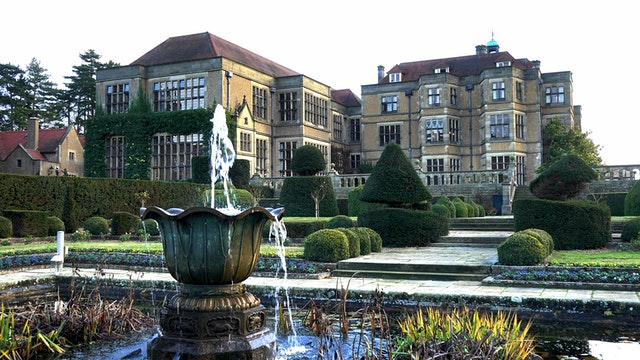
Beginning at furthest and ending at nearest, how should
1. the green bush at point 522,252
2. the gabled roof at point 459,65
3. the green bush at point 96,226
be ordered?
the gabled roof at point 459,65, the green bush at point 96,226, the green bush at point 522,252

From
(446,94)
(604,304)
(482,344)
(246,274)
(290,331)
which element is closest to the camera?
(482,344)

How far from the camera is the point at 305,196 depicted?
2722 centimetres

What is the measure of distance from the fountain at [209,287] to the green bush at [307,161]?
22.4 meters

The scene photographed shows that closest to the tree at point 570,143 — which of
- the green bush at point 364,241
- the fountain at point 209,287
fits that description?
the green bush at point 364,241

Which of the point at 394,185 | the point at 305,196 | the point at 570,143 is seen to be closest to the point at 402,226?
the point at 394,185

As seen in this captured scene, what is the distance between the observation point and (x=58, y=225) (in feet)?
75.2

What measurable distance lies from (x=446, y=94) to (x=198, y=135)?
63.3ft

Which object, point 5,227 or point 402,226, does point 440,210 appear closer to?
point 402,226

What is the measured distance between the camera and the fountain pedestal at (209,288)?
5410 millimetres

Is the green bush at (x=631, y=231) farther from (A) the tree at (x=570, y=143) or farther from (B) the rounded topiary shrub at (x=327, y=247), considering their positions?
(A) the tree at (x=570, y=143)

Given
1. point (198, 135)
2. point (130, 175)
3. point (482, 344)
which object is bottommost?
point (482, 344)

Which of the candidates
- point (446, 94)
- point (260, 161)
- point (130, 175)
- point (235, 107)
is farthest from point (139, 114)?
point (446, 94)

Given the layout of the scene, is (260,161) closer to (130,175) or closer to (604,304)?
(130,175)

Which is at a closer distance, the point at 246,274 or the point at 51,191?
the point at 246,274
